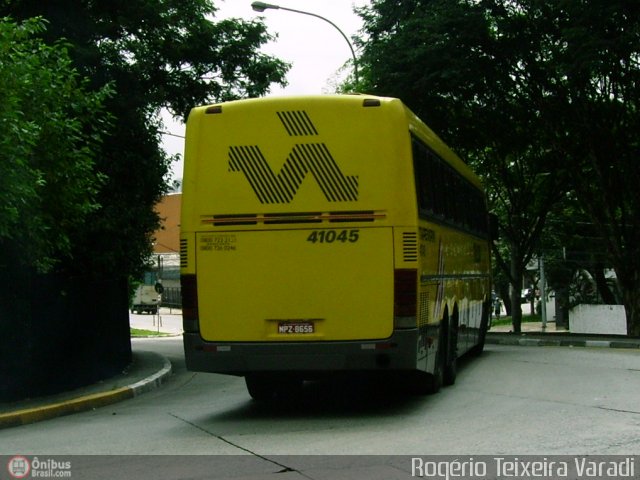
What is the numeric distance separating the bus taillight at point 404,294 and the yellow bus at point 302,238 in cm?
1

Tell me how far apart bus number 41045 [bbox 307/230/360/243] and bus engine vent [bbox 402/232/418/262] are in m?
0.50

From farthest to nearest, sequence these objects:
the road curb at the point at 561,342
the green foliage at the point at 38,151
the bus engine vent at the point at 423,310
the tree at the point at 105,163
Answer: the road curb at the point at 561,342 → the tree at the point at 105,163 → the green foliage at the point at 38,151 → the bus engine vent at the point at 423,310

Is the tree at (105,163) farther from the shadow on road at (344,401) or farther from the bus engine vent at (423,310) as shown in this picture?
the bus engine vent at (423,310)

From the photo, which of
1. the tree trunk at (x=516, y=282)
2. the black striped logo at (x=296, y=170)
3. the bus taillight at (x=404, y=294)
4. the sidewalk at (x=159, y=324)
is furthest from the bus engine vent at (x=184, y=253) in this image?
the sidewalk at (x=159, y=324)

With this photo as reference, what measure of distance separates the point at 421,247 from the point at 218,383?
6815 mm

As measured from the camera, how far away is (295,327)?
1055 cm

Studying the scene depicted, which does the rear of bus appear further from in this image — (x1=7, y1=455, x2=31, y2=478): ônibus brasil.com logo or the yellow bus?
(x1=7, y1=455, x2=31, y2=478): ônibus brasil.com logo

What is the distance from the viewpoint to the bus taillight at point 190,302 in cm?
1070

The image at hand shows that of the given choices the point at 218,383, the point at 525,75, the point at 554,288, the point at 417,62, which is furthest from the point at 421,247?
the point at 554,288

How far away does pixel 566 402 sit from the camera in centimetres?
1102

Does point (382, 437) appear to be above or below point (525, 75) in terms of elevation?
below

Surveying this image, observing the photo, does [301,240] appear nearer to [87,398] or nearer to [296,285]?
[296,285]

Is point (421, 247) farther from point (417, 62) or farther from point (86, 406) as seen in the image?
point (417, 62)

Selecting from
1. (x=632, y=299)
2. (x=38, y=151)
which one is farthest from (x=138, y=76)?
(x=632, y=299)
